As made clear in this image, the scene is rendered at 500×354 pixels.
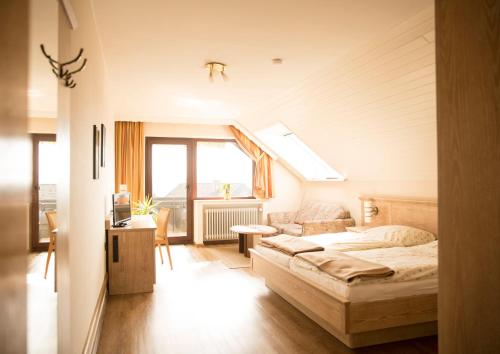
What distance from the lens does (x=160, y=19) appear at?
2.71m

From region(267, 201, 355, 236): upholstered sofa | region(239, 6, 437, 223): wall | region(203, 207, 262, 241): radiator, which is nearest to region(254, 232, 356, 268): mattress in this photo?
region(267, 201, 355, 236): upholstered sofa

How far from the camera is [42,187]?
1.09 meters

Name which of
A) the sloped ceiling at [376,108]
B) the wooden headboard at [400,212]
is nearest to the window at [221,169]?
the sloped ceiling at [376,108]

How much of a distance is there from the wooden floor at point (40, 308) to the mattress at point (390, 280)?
6.77ft

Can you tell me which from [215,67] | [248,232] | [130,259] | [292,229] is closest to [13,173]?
[215,67]

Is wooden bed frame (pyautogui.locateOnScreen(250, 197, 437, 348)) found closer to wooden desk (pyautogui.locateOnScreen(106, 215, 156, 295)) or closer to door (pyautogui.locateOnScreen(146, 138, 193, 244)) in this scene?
wooden desk (pyautogui.locateOnScreen(106, 215, 156, 295))

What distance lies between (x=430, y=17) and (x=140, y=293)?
149 inches

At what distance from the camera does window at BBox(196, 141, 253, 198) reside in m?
7.11

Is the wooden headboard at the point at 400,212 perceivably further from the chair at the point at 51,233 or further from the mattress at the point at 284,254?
the chair at the point at 51,233

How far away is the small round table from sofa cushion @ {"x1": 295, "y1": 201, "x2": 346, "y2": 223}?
0.62 m

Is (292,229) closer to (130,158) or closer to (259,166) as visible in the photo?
(259,166)

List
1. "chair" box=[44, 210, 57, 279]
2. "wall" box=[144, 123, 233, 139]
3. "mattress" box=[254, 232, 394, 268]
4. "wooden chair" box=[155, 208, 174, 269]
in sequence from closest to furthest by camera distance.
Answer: "chair" box=[44, 210, 57, 279] < "mattress" box=[254, 232, 394, 268] < "wooden chair" box=[155, 208, 174, 269] < "wall" box=[144, 123, 233, 139]

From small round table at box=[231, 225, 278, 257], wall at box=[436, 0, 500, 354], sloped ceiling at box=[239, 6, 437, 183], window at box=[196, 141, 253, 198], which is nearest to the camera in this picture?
wall at box=[436, 0, 500, 354]

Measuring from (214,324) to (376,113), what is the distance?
2.70 meters
